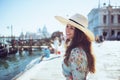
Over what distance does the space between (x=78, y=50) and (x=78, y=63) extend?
133mm

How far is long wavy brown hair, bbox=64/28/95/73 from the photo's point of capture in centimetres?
268

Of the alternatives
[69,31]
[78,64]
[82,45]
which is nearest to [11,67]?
[69,31]

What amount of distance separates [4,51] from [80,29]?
1423 inches

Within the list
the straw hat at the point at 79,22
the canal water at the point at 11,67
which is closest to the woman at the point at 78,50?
the straw hat at the point at 79,22

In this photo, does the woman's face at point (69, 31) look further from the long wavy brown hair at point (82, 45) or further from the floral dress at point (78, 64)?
the floral dress at point (78, 64)

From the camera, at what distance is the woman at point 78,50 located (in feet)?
8.46

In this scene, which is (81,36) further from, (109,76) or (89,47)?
(109,76)

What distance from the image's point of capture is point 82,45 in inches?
106

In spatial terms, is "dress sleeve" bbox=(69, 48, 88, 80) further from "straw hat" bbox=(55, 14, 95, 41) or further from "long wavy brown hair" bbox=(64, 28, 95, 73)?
"straw hat" bbox=(55, 14, 95, 41)

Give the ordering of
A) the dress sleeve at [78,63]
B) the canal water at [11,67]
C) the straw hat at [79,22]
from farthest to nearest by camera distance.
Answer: the canal water at [11,67] → the straw hat at [79,22] → the dress sleeve at [78,63]

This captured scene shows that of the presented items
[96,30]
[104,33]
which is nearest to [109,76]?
[104,33]

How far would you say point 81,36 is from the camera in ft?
8.94

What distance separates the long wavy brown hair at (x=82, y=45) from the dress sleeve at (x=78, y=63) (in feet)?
0.21

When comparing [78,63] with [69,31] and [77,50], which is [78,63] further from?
[69,31]
